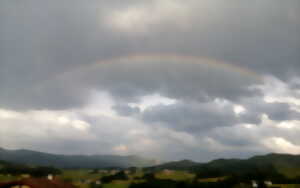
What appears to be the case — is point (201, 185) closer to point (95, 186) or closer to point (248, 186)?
point (248, 186)

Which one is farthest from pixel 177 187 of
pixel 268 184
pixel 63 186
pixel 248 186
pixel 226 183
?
pixel 63 186

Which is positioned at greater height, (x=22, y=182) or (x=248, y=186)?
(x=22, y=182)

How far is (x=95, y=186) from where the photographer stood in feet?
631

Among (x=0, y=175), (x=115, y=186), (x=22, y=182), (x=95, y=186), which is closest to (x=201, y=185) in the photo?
(x=115, y=186)

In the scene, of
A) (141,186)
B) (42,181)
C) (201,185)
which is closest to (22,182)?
(42,181)

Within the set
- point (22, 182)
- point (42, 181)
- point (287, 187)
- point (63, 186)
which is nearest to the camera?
point (22, 182)

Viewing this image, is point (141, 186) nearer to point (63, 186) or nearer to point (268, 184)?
point (268, 184)

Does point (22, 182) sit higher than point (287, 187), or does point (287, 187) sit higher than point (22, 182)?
point (22, 182)

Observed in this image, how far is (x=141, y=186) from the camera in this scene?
191 m

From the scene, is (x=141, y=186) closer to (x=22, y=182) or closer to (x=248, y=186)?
(x=248, y=186)

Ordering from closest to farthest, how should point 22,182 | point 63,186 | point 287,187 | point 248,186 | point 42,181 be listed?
point 22,182
point 42,181
point 63,186
point 287,187
point 248,186

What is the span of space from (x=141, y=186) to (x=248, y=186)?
214 ft

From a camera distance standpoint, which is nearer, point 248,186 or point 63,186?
point 63,186

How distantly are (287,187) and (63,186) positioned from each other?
161060 mm
